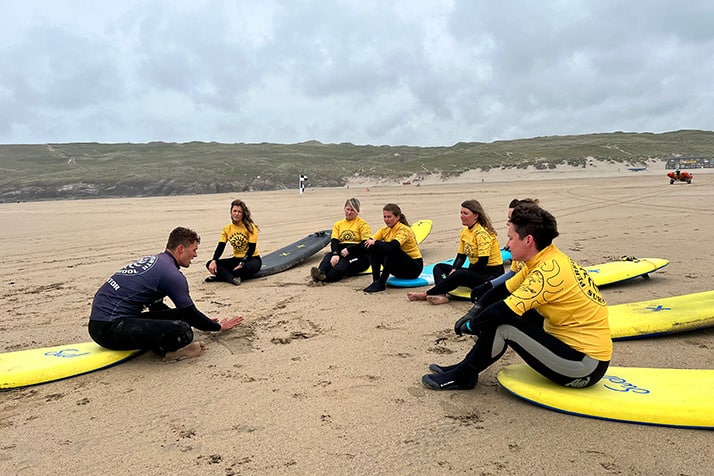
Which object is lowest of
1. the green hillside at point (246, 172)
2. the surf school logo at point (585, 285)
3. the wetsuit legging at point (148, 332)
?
the wetsuit legging at point (148, 332)

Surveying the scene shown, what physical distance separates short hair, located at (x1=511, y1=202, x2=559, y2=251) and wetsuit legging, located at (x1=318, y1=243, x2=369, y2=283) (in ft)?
13.9

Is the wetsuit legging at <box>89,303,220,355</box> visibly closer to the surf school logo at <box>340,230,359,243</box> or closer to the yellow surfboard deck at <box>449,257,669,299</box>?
the yellow surfboard deck at <box>449,257,669,299</box>

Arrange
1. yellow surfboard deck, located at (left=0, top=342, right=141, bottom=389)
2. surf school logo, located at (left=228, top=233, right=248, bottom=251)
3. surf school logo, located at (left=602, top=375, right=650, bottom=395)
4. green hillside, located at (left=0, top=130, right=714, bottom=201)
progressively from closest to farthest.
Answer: surf school logo, located at (left=602, top=375, right=650, bottom=395), yellow surfboard deck, located at (left=0, top=342, right=141, bottom=389), surf school logo, located at (left=228, top=233, right=248, bottom=251), green hillside, located at (left=0, top=130, right=714, bottom=201)

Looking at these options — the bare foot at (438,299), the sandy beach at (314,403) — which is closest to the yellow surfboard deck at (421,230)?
the sandy beach at (314,403)

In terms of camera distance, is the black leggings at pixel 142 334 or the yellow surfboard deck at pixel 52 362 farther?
the black leggings at pixel 142 334

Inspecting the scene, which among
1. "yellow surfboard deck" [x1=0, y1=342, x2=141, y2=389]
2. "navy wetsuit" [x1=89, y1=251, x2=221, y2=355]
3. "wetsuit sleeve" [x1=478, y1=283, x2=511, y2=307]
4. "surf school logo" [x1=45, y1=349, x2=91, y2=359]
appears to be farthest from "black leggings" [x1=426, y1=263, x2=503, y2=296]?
"surf school logo" [x1=45, y1=349, x2=91, y2=359]

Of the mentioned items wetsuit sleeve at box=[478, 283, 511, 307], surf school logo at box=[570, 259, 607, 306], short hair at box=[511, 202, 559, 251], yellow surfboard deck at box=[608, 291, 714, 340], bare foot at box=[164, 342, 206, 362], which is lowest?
bare foot at box=[164, 342, 206, 362]

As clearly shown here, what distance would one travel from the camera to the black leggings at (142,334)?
13.3 ft

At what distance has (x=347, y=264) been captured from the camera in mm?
7207

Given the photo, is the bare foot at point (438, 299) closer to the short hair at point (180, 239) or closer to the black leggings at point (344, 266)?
the black leggings at point (344, 266)

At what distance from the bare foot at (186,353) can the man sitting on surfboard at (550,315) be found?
2.51 meters

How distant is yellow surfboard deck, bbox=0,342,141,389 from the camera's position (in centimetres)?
385

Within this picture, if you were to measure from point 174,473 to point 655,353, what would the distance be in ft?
12.2

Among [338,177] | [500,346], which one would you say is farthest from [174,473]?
[338,177]
